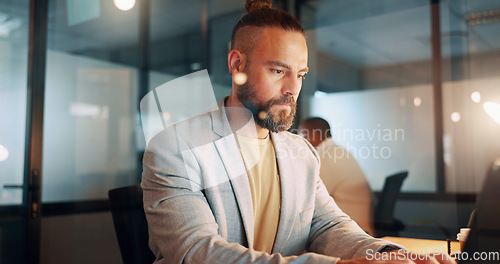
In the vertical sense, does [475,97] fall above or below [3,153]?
above

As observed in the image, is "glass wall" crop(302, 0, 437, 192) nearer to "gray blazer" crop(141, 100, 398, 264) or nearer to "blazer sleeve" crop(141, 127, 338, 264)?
"gray blazer" crop(141, 100, 398, 264)

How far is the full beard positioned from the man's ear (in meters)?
0.07

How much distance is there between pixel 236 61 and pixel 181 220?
0.60 m

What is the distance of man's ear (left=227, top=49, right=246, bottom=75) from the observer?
1389 mm

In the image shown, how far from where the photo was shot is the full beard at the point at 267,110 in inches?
51.1

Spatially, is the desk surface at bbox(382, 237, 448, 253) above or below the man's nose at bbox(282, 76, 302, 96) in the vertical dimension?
below

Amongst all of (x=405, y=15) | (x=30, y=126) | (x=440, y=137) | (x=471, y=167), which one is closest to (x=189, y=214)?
(x=30, y=126)

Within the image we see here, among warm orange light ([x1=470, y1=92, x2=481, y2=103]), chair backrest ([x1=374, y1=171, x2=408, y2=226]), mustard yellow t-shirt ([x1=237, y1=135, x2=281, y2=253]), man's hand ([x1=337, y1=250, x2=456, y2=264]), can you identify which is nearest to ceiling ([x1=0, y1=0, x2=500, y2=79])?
warm orange light ([x1=470, y1=92, x2=481, y2=103])

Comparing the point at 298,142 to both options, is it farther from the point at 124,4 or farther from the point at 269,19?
the point at 124,4

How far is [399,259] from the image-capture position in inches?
39.0

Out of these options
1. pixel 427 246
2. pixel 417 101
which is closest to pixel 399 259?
pixel 427 246

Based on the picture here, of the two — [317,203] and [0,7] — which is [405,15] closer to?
[317,203]

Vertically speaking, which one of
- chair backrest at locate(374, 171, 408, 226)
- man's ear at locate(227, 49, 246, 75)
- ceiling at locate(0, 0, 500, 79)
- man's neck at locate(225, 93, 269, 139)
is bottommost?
chair backrest at locate(374, 171, 408, 226)

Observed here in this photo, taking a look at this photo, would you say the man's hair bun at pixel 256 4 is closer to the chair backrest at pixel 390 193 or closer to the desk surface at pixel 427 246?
the desk surface at pixel 427 246
